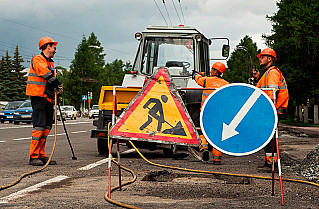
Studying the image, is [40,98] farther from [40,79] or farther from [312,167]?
[312,167]

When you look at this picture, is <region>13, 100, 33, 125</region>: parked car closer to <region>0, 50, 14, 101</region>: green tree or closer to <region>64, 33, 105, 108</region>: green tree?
<region>0, 50, 14, 101</region>: green tree

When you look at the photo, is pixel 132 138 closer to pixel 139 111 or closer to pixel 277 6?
pixel 139 111

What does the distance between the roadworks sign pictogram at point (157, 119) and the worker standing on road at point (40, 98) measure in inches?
166

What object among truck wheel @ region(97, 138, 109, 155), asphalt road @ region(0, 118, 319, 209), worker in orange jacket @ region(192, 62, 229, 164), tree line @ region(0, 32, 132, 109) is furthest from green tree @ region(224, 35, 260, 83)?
asphalt road @ region(0, 118, 319, 209)

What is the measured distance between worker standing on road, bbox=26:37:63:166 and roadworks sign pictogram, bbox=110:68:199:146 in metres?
4.23

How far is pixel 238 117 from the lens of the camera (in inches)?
233

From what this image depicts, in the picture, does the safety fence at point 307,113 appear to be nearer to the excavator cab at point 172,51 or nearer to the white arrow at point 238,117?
the excavator cab at point 172,51

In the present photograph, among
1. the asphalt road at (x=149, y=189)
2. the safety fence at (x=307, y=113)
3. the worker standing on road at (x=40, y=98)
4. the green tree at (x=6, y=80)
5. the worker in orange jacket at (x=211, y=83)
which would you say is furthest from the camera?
the green tree at (x=6, y=80)

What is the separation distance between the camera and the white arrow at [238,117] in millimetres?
5871

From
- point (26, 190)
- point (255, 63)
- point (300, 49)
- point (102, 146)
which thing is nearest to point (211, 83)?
point (102, 146)

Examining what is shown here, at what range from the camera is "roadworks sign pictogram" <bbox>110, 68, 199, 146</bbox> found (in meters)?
5.98

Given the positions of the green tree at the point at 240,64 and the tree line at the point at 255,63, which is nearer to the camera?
the tree line at the point at 255,63

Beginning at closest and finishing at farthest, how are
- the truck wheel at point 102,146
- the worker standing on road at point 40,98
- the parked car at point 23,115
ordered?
the worker standing on road at point 40,98 → the truck wheel at point 102,146 → the parked car at point 23,115

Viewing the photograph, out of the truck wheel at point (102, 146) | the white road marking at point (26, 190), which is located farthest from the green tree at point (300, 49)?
the white road marking at point (26, 190)
